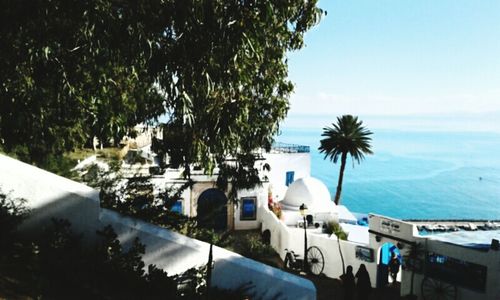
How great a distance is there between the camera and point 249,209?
24078 mm

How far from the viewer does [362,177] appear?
111875 millimetres

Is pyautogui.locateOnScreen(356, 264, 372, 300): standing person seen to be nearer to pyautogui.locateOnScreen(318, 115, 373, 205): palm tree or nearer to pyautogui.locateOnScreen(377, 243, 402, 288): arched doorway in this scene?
pyautogui.locateOnScreen(377, 243, 402, 288): arched doorway

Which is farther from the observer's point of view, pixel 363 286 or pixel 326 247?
pixel 326 247

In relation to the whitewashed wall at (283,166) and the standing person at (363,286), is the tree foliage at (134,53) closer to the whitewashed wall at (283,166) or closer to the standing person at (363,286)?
the standing person at (363,286)

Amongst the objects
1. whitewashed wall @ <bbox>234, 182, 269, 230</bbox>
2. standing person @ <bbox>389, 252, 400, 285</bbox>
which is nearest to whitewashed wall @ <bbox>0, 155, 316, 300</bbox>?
standing person @ <bbox>389, 252, 400, 285</bbox>

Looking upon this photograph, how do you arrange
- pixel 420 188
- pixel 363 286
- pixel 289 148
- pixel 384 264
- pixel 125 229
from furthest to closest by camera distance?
pixel 420 188
pixel 289 148
pixel 384 264
pixel 363 286
pixel 125 229

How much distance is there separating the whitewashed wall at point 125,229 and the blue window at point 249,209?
58.2 ft

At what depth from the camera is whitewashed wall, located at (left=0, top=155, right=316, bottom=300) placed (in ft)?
18.2

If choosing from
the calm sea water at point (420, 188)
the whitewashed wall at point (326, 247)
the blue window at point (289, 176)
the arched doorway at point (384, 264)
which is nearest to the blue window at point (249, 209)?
the whitewashed wall at point (326, 247)

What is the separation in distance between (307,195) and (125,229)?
70.5 ft

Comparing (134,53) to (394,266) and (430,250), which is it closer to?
(430,250)

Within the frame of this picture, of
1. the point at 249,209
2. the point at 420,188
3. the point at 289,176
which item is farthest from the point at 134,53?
the point at 420,188

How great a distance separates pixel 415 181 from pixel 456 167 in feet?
142

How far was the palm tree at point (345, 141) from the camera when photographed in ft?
101
